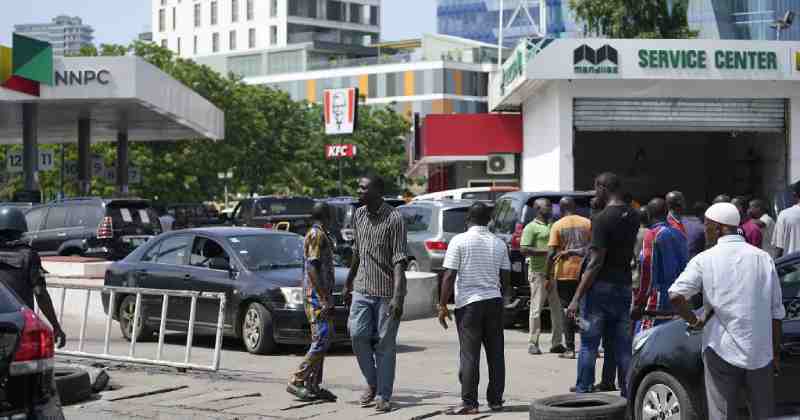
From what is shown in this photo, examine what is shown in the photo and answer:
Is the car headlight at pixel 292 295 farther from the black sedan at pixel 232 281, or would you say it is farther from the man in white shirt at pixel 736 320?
the man in white shirt at pixel 736 320

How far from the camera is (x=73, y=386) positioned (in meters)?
11.0

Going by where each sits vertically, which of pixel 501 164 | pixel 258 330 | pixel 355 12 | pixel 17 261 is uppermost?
pixel 355 12

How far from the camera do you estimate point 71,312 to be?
Result: 17141 mm

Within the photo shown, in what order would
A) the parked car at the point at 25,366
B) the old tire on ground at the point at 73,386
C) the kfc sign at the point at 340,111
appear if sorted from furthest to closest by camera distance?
the kfc sign at the point at 340,111 → the old tire on ground at the point at 73,386 → the parked car at the point at 25,366

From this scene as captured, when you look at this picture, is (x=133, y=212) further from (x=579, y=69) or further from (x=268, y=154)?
(x=268, y=154)

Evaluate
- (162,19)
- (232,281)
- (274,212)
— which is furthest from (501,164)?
(162,19)

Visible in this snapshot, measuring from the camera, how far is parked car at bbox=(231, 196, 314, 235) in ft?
93.2

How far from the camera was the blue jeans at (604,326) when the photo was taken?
33.0ft

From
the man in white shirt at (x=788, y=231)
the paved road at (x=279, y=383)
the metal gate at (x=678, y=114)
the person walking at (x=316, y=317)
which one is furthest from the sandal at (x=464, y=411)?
the metal gate at (x=678, y=114)

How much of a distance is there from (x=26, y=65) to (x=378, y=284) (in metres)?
22.6

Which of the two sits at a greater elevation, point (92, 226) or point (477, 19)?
point (477, 19)

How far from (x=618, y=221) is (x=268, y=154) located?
6458 centimetres

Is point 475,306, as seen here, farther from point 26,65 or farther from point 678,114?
point 26,65

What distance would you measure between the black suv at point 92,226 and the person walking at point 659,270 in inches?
568
